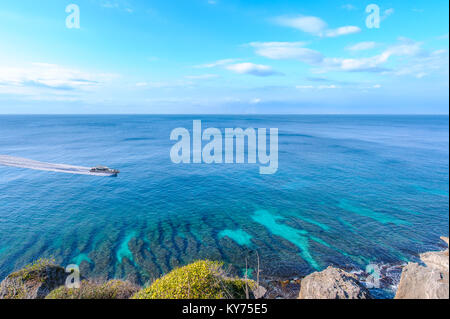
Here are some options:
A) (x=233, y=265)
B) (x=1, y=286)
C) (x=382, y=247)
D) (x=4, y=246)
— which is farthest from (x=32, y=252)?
(x=382, y=247)

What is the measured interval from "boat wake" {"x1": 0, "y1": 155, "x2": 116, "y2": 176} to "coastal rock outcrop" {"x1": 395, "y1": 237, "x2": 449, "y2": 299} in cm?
5901

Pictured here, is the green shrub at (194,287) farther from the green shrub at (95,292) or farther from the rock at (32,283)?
the rock at (32,283)

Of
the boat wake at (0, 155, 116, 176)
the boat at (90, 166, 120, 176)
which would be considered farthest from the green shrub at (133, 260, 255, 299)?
the boat wake at (0, 155, 116, 176)

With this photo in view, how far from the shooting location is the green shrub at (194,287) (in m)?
15.4

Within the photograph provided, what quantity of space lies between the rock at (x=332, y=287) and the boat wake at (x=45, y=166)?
53.0m

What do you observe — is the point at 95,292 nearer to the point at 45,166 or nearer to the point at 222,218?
the point at 222,218

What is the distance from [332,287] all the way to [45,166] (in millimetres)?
73750

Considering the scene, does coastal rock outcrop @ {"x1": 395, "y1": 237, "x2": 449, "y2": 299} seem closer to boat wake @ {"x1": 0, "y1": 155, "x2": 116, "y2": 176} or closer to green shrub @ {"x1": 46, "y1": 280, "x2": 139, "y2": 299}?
green shrub @ {"x1": 46, "y1": 280, "x2": 139, "y2": 299}

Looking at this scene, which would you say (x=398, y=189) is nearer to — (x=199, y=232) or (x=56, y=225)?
(x=199, y=232)

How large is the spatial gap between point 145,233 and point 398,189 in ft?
183

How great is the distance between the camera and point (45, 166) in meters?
57.2

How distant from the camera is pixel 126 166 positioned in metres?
61.2

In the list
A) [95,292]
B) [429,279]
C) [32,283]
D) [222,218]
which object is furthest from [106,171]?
[429,279]

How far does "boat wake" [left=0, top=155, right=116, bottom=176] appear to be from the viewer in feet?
178
